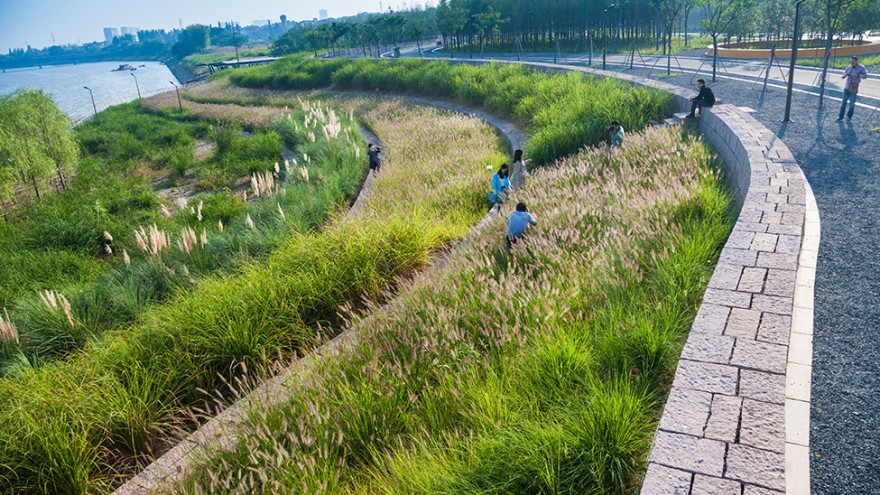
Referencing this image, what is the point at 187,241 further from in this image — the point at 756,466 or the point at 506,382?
the point at 756,466

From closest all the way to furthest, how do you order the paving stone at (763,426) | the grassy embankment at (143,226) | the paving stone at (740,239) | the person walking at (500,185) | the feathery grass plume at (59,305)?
the paving stone at (763,426)
the paving stone at (740,239)
the feathery grass plume at (59,305)
the grassy embankment at (143,226)
the person walking at (500,185)

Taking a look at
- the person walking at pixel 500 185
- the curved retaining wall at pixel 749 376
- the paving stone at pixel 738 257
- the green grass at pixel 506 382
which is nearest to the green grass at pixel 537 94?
the person walking at pixel 500 185

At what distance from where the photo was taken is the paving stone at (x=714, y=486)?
2582 millimetres

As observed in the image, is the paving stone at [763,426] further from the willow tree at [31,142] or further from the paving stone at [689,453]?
the willow tree at [31,142]

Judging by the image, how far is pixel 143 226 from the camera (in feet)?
38.0

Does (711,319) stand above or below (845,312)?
above

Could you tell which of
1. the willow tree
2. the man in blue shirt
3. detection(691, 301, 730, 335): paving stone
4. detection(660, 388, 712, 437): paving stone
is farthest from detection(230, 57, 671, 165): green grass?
the willow tree

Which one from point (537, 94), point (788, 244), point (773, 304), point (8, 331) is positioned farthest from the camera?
point (537, 94)

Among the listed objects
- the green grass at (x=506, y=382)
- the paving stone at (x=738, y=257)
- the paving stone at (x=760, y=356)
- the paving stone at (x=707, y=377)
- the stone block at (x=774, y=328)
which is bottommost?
the green grass at (x=506, y=382)

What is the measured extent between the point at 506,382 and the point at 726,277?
2.11m

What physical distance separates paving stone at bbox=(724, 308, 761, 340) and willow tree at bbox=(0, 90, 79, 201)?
2053 centimetres

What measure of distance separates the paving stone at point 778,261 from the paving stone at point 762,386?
161 cm

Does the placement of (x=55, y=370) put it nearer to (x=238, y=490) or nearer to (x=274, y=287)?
(x=274, y=287)

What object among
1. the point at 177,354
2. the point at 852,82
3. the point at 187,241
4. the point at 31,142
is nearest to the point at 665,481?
the point at 177,354
